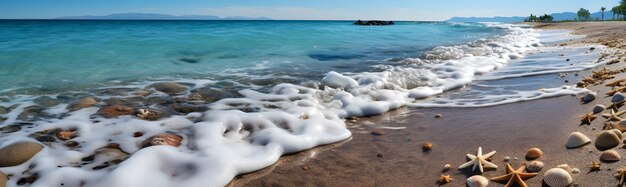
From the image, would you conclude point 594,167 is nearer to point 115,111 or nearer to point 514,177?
point 514,177

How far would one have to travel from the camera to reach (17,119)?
4992 millimetres

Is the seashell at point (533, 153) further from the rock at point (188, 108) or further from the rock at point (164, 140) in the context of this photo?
the rock at point (188, 108)

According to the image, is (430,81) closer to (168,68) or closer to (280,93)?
(280,93)

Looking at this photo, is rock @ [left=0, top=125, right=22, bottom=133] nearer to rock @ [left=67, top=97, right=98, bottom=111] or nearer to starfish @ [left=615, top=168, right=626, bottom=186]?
rock @ [left=67, top=97, right=98, bottom=111]

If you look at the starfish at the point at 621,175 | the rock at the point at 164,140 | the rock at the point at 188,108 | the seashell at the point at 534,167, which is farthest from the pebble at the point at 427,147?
the rock at the point at 188,108

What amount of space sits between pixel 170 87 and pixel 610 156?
6.58 m

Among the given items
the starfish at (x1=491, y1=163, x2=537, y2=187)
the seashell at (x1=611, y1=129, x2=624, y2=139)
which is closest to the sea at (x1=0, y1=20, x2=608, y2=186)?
the starfish at (x1=491, y1=163, x2=537, y2=187)

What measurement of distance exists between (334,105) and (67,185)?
11.6ft

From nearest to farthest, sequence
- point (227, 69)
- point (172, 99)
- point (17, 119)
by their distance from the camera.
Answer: point (17, 119), point (172, 99), point (227, 69)

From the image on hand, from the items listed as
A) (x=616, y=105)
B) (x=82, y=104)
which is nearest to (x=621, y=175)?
(x=616, y=105)

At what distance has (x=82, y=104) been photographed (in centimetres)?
571

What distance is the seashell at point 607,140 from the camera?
123 inches

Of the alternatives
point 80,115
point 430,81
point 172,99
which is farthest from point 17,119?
point 430,81

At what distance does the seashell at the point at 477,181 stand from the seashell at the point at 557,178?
1.32 ft
